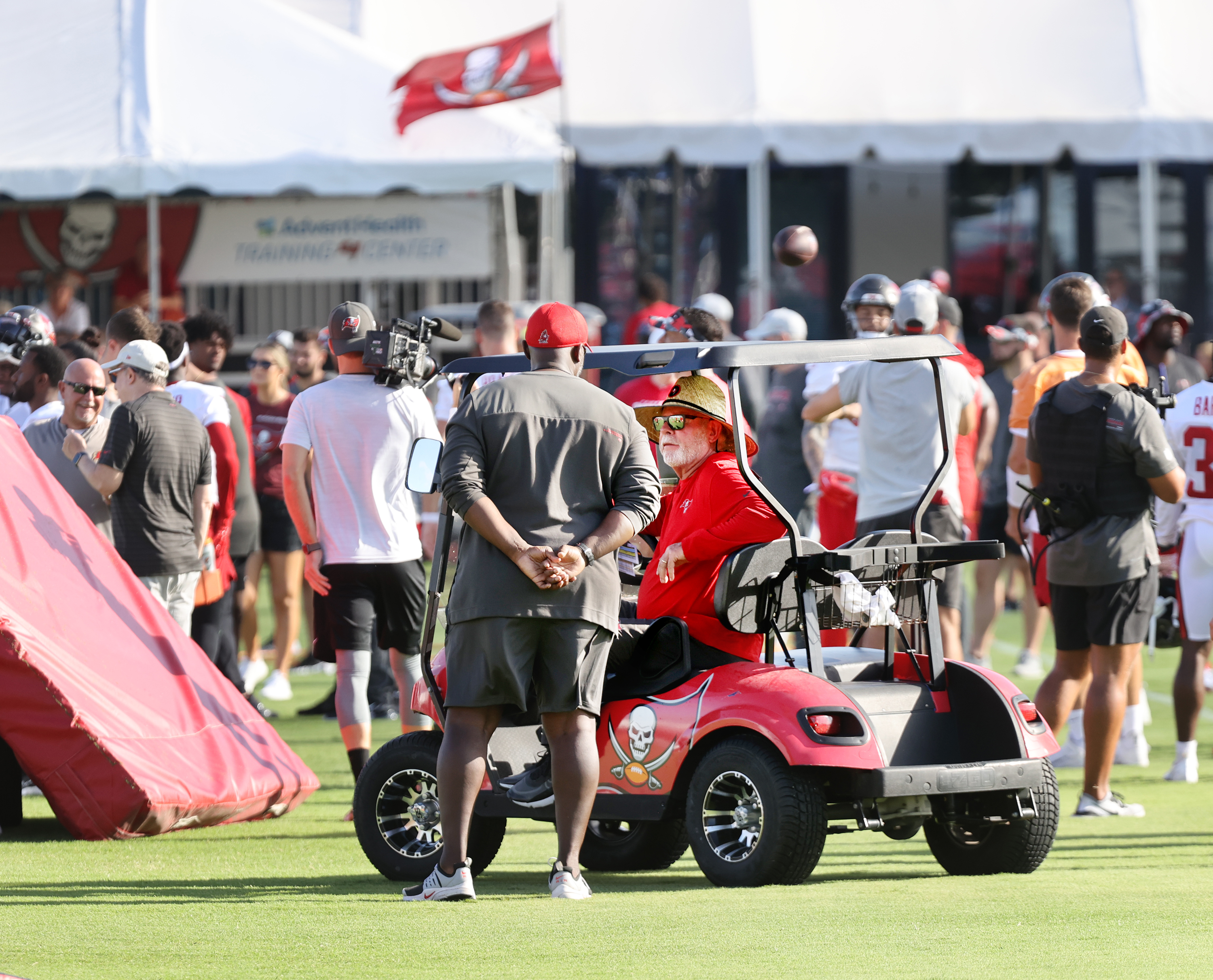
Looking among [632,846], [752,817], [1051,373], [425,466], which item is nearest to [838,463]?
[1051,373]

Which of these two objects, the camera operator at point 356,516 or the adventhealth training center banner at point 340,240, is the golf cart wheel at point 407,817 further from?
the adventhealth training center banner at point 340,240

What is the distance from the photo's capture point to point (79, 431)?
869cm

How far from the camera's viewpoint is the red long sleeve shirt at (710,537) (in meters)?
6.43

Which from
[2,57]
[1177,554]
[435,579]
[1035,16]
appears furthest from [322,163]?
[435,579]

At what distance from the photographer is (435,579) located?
254 inches

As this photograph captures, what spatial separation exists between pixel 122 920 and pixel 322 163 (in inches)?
431

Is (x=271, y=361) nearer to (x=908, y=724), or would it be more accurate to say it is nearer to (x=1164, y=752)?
Answer: (x=1164, y=752)

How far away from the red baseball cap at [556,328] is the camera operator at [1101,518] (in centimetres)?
266

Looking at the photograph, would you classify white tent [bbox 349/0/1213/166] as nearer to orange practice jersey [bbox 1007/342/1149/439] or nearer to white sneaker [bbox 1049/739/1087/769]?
orange practice jersey [bbox 1007/342/1149/439]

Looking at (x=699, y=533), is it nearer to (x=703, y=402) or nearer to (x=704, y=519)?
(x=704, y=519)

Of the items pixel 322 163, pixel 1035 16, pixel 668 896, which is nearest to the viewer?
pixel 668 896

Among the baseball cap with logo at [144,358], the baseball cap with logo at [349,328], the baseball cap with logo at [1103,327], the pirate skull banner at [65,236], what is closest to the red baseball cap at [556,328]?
the baseball cap with logo at [349,328]

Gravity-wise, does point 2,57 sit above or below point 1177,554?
above

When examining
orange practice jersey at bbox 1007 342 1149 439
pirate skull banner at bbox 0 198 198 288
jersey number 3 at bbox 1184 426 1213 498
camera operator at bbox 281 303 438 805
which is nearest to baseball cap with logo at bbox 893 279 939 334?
orange practice jersey at bbox 1007 342 1149 439
